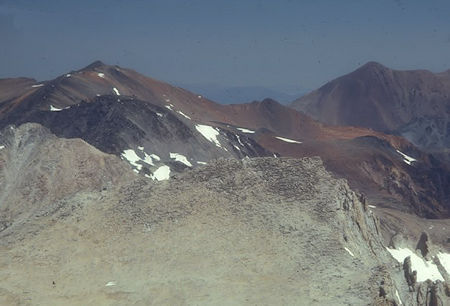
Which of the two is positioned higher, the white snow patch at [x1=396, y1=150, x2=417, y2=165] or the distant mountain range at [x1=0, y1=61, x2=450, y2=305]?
the distant mountain range at [x1=0, y1=61, x2=450, y2=305]

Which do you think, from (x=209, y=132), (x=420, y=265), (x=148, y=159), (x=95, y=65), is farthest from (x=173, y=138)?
(x=95, y=65)

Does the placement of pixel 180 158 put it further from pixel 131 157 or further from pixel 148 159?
pixel 131 157

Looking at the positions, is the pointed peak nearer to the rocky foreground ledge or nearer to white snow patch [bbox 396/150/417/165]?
white snow patch [bbox 396/150/417/165]

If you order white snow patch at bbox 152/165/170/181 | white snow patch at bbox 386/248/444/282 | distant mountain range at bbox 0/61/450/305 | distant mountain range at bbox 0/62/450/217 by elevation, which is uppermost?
distant mountain range at bbox 0/61/450/305

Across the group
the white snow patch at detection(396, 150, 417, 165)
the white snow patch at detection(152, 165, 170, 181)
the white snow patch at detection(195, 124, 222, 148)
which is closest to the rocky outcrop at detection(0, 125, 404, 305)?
the white snow patch at detection(152, 165, 170, 181)

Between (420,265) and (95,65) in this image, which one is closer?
(420,265)
